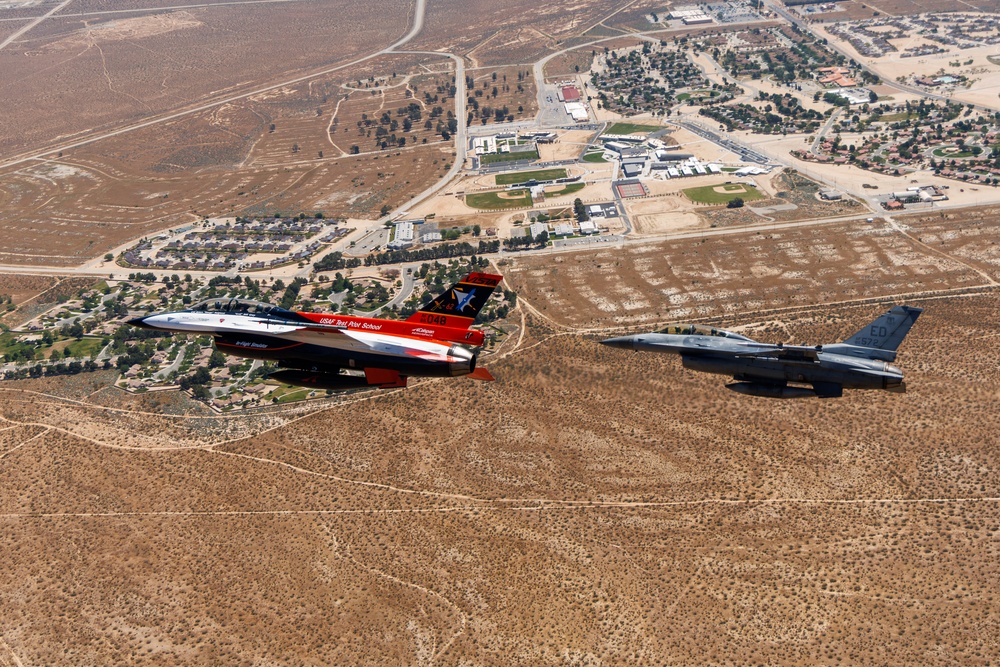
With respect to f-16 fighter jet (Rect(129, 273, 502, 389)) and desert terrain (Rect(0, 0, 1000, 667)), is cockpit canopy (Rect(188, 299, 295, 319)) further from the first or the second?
desert terrain (Rect(0, 0, 1000, 667))

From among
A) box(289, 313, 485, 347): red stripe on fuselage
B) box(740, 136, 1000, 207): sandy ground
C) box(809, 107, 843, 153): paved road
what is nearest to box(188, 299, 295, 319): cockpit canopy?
box(289, 313, 485, 347): red stripe on fuselage

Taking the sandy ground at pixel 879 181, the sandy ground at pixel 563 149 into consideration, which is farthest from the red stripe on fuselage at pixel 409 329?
the sandy ground at pixel 563 149

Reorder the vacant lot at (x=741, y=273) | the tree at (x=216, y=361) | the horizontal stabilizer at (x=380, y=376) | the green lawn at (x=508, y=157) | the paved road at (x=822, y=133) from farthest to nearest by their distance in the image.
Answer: the green lawn at (x=508, y=157) → the paved road at (x=822, y=133) → the vacant lot at (x=741, y=273) → the tree at (x=216, y=361) → the horizontal stabilizer at (x=380, y=376)

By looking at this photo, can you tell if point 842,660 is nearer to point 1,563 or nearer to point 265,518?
point 265,518

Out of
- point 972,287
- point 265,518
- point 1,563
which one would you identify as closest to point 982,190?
point 972,287

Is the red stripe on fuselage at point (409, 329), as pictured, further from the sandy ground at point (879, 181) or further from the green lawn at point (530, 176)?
the sandy ground at point (879, 181)

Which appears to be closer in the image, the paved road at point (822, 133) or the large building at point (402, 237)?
the large building at point (402, 237)
